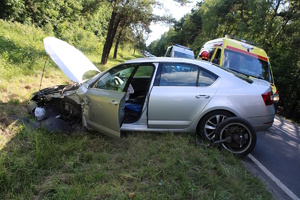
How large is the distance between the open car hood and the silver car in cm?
2

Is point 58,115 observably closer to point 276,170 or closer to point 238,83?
point 238,83

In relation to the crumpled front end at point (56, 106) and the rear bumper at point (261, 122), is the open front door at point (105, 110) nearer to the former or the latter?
the crumpled front end at point (56, 106)

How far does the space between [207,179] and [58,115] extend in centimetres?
319

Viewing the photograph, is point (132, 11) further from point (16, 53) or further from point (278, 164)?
point (278, 164)

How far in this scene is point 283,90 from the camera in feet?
52.5

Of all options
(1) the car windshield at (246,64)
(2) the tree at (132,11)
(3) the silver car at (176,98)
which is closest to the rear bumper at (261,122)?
(3) the silver car at (176,98)

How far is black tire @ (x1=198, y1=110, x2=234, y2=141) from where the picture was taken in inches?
150

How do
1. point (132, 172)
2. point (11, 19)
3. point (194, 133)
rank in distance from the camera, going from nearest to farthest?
point (132, 172)
point (194, 133)
point (11, 19)

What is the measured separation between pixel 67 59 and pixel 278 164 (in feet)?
15.1

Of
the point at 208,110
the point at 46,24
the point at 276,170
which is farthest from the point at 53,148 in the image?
the point at 46,24

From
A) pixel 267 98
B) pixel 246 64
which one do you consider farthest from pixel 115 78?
pixel 246 64

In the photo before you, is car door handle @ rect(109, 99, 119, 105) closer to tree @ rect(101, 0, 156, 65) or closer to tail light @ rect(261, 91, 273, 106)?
tail light @ rect(261, 91, 273, 106)

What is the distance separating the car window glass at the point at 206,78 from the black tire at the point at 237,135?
773 millimetres

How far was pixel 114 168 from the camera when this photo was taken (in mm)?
3018
